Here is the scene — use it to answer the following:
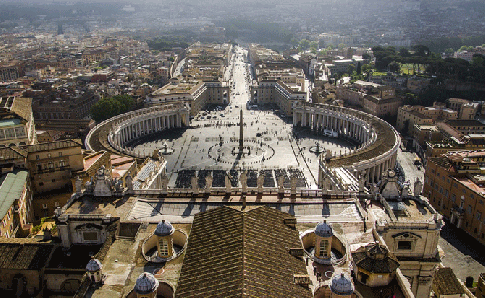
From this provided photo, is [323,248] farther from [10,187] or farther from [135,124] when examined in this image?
[135,124]

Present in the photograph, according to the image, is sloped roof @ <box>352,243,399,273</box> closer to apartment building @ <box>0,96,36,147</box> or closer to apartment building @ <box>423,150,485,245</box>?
apartment building @ <box>423,150,485,245</box>

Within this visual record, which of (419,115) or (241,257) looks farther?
(419,115)


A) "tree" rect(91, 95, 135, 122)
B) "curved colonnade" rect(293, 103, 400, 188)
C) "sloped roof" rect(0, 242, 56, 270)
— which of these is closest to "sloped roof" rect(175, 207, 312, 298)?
"sloped roof" rect(0, 242, 56, 270)

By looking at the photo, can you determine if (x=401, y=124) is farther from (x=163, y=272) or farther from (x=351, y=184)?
(x=163, y=272)

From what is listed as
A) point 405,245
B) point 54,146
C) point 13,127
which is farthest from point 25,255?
point 13,127

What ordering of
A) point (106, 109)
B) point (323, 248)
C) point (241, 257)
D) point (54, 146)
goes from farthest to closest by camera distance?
1. point (106, 109)
2. point (54, 146)
3. point (323, 248)
4. point (241, 257)

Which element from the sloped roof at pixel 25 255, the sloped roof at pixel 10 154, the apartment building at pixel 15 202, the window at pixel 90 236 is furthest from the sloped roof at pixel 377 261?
the sloped roof at pixel 10 154

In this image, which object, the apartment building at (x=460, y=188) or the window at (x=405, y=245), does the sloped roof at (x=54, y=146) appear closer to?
the window at (x=405, y=245)
